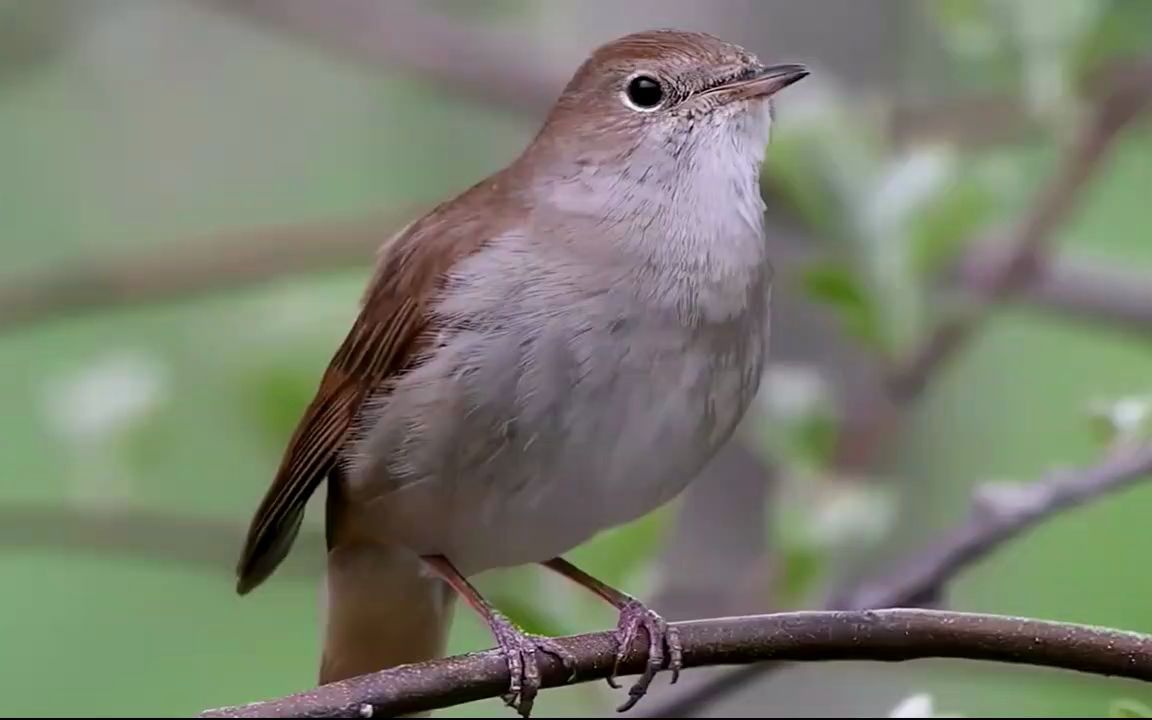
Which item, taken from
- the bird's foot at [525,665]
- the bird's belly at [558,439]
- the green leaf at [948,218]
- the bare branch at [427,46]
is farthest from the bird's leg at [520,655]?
the bare branch at [427,46]

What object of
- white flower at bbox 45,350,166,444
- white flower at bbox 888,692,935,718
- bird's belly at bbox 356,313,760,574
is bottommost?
white flower at bbox 888,692,935,718

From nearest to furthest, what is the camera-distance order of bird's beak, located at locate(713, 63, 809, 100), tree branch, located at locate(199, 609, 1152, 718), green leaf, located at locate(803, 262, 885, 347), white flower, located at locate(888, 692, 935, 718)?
tree branch, located at locate(199, 609, 1152, 718) → white flower, located at locate(888, 692, 935, 718) → bird's beak, located at locate(713, 63, 809, 100) → green leaf, located at locate(803, 262, 885, 347)

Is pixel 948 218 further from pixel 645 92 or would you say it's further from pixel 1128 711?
pixel 1128 711

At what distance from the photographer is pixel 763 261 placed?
246cm

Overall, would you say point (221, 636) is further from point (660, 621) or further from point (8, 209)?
point (660, 621)

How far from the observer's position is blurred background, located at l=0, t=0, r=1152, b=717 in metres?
2.83

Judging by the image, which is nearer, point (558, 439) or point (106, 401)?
point (558, 439)

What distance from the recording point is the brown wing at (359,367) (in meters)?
2.49

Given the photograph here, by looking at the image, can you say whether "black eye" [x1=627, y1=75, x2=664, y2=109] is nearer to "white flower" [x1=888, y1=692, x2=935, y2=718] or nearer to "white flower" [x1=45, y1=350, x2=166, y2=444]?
"white flower" [x1=888, y1=692, x2=935, y2=718]

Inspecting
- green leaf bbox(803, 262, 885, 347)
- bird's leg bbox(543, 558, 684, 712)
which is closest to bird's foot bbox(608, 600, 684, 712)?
bird's leg bbox(543, 558, 684, 712)

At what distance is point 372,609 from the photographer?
2.80 meters

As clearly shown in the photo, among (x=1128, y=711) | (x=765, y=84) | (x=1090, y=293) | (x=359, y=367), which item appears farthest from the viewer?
(x=1090, y=293)

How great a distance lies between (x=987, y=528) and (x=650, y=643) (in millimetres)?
491

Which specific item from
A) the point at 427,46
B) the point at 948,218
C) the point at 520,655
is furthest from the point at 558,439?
the point at 427,46
